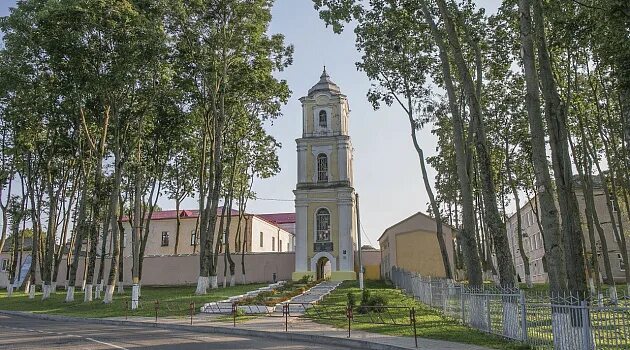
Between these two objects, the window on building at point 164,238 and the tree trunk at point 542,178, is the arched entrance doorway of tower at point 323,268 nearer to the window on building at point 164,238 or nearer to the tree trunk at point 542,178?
the window on building at point 164,238

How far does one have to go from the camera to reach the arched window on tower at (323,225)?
→ 41.0 m

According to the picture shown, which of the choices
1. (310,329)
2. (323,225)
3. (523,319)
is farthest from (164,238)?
(523,319)

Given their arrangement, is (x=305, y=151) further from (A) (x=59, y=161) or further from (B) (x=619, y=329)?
(B) (x=619, y=329)

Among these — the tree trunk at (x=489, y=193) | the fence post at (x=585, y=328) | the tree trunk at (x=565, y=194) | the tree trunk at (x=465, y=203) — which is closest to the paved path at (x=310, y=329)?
the tree trunk at (x=565, y=194)

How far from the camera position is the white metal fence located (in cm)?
840

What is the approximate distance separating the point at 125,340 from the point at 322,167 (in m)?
30.1

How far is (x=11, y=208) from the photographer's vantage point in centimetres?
3728

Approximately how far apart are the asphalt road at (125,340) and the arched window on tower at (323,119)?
28.3m

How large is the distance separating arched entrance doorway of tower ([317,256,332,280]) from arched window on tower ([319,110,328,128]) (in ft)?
34.6

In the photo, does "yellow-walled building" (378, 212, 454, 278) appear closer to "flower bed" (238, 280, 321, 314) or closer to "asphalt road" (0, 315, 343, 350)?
"flower bed" (238, 280, 321, 314)

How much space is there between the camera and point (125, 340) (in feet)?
43.9

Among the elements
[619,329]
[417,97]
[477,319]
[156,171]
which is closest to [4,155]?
[156,171]

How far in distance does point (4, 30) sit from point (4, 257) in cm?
4404

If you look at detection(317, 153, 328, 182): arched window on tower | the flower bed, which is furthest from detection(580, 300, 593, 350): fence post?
detection(317, 153, 328, 182): arched window on tower
